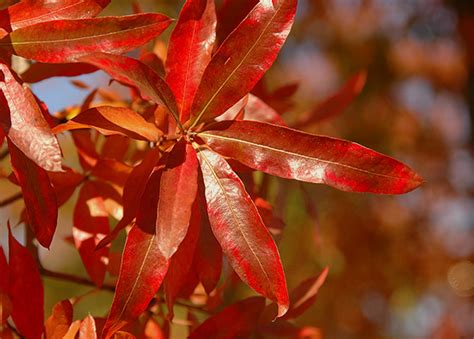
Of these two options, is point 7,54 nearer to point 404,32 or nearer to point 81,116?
point 81,116

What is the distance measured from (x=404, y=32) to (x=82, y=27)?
2867 mm

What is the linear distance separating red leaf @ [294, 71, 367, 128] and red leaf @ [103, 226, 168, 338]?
48 cm

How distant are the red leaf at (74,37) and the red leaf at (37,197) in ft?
0.27

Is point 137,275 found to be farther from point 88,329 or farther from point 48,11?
point 48,11

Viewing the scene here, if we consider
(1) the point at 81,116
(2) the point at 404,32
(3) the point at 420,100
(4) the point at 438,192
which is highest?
(1) the point at 81,116

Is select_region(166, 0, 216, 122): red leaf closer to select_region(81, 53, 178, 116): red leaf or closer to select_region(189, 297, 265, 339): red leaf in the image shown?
select_region(81, 53, 178, 116): red leaf

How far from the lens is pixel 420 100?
3.53m

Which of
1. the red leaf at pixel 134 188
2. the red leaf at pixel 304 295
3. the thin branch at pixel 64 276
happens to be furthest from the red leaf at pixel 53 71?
the red leaf at pixel 304 295

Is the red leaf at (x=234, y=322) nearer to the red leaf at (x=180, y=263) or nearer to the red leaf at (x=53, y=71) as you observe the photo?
the red leaf at (x=180, y=263)

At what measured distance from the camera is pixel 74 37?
0.55 m

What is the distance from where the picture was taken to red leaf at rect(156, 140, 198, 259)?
1.68 ft

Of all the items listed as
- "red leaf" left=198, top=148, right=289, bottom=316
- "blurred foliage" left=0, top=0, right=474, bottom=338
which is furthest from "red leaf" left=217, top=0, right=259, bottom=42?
"blurred foliage" left=0, top=0, right=474, bottom=338

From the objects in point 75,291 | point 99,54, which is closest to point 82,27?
point 99,54

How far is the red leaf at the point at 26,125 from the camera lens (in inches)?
18.8
